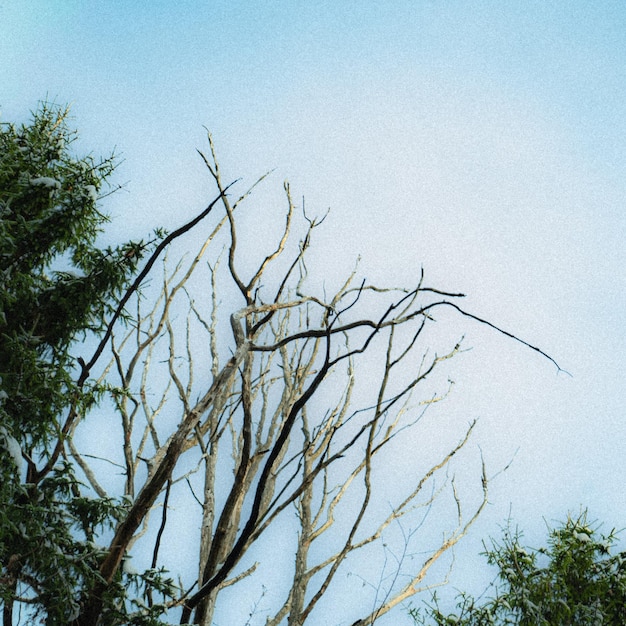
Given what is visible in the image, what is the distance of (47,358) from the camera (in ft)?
10.3

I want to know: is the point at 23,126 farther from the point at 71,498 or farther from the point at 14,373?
the point at 71,498

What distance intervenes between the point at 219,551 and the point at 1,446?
3.68 ft

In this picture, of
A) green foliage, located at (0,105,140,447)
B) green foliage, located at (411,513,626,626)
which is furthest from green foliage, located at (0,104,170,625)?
green foliage, located at (411,513,626,626)

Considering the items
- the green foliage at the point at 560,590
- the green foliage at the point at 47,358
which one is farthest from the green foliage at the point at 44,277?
the green foliage at the point at 560,590

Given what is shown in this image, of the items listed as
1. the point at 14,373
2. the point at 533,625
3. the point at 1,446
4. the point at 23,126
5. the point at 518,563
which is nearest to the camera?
the point at 1,446

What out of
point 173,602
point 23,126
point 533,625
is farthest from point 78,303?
point 533,625

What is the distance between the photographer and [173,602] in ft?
9.42

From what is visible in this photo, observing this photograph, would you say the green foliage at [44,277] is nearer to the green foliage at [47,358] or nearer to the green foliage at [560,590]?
the green foliage at [47,358]

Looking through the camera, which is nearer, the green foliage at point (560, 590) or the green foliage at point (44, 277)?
the green foliage at point (44, 277)

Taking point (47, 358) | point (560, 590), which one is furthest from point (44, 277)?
point (560, 590)

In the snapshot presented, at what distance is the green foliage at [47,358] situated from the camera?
2.76 meters

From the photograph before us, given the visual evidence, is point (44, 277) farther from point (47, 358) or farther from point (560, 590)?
point (560, 590)

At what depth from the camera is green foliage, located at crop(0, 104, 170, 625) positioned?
9.05 feet

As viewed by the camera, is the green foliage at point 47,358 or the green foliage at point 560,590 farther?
the green foliage at point 560,590
